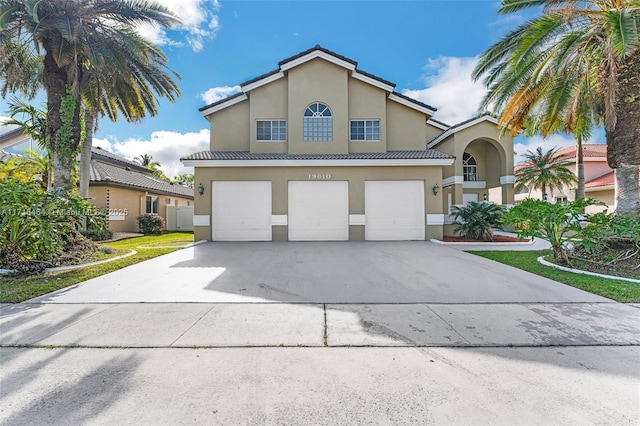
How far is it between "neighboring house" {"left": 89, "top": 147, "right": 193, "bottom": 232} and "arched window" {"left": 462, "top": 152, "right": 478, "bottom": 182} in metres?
21.4

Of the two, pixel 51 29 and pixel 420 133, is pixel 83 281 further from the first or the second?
pixel 420 133

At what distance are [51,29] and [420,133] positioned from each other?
15.3m

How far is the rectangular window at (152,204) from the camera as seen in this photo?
2000 cm

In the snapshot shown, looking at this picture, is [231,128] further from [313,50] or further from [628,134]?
[628,134]

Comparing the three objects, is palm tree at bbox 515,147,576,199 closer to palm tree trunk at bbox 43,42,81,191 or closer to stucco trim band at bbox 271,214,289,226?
stucco trim band at bbox 271,214,289,226

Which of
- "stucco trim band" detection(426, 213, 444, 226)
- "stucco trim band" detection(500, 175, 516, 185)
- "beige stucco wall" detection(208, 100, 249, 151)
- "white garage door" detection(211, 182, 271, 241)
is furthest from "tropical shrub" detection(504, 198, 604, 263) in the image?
"beige stucco wall" detection(208, 100, 249, 151)

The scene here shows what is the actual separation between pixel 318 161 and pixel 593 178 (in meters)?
28.8

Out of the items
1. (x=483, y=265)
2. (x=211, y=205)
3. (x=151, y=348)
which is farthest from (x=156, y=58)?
(x=483, y=265)

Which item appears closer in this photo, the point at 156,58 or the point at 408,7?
the point at 408,7

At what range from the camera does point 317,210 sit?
12.8m

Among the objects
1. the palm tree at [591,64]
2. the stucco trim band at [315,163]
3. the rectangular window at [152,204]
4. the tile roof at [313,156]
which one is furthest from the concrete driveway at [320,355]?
the rectangular window at [152,204]

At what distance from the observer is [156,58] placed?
1216 cm

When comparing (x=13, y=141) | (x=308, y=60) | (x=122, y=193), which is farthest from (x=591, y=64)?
(x=13, y=141)

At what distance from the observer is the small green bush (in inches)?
709
